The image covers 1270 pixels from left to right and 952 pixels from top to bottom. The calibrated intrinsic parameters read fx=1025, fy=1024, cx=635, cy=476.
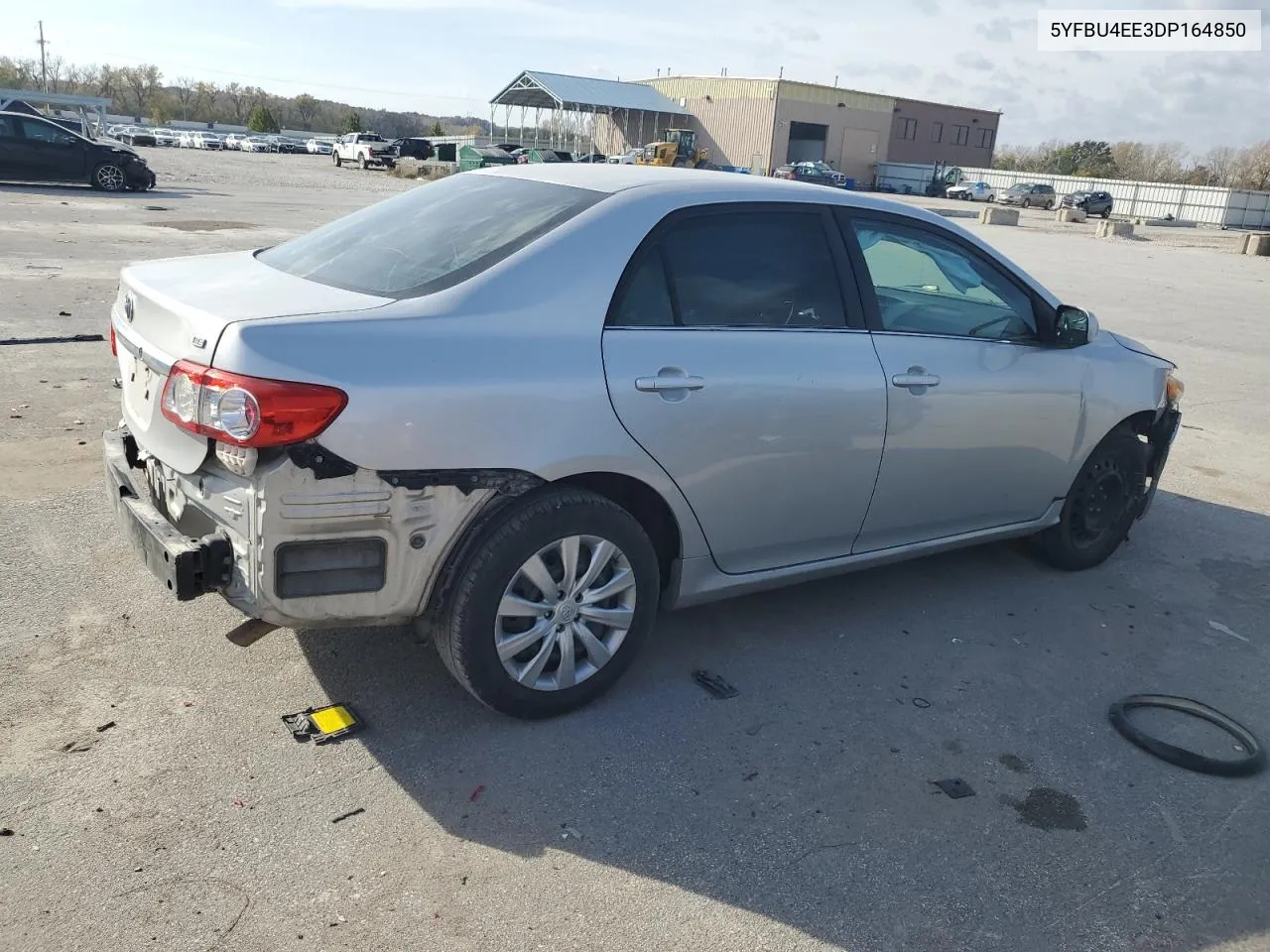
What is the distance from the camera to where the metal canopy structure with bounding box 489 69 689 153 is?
71750 mm

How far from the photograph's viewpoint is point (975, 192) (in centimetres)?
6869

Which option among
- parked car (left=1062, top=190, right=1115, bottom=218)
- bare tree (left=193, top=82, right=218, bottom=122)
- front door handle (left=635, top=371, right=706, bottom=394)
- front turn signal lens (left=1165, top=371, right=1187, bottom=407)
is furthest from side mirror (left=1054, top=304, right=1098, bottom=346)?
bare tree (left=193, top=82, right=218, bottom=122)

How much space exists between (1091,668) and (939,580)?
93 cm

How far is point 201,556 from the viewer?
293cm

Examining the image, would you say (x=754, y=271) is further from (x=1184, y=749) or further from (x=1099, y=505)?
(x=1099, y=505)

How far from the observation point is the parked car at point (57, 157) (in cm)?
2234

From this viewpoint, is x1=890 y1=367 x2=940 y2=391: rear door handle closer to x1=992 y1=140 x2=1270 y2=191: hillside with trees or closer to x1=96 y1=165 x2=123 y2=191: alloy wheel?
x1=96 y1=165 x2=123 y2=191: alloy wheel

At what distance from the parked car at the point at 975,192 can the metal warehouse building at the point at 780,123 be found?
45.7ft

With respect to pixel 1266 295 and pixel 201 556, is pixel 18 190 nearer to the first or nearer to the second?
pixel 201 556

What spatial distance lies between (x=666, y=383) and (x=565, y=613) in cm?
83

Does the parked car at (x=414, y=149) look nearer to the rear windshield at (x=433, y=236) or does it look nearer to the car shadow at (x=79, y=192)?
the car shadow at (x=79, y=192)

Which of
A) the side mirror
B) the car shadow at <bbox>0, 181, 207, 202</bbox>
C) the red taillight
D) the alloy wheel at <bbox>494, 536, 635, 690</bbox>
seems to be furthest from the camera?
the car shadow at <bbox>0, 181, 207, 202</bbox>

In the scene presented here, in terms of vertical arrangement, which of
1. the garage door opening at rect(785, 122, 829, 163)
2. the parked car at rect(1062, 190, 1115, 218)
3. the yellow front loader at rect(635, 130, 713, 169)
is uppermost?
the garage door opening at rect(785, 122, 829, 163)

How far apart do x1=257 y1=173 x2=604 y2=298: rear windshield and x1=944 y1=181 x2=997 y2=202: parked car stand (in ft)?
229
